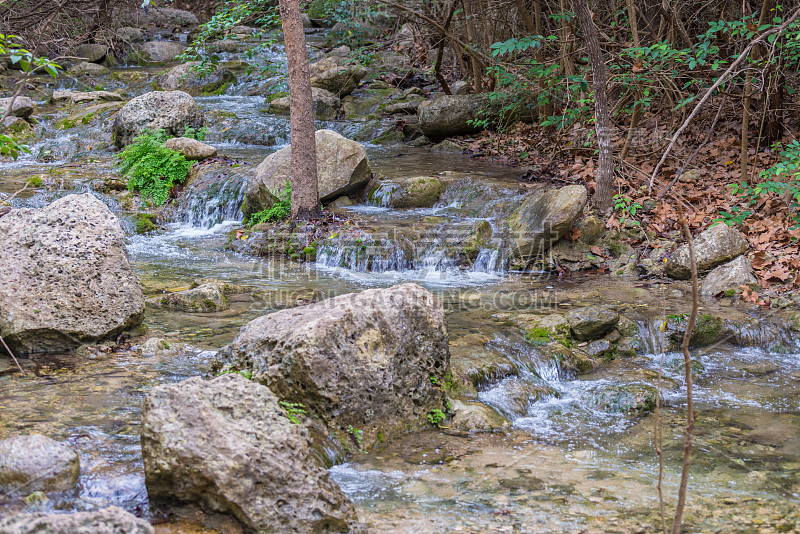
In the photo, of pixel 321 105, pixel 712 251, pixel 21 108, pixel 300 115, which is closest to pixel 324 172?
pixel 300 115

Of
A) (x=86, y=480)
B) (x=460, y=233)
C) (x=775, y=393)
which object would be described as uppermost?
(x=460, y=233)

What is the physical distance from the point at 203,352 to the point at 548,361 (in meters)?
3.22

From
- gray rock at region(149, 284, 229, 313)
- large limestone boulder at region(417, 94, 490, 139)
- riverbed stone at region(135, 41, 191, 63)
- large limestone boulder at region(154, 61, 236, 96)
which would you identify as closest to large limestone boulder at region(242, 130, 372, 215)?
gray rock at region(149, 284, 229, 313)

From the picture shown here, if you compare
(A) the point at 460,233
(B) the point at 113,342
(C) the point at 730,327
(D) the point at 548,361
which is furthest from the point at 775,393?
(B) the point at 113,342

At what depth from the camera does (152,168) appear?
11961 millimetres

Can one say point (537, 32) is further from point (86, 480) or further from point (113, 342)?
point (86, 480)

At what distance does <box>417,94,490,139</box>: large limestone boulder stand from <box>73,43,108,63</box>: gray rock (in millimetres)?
12694

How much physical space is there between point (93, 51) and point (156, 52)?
1998mm

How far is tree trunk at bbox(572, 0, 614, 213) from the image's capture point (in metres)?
8.51

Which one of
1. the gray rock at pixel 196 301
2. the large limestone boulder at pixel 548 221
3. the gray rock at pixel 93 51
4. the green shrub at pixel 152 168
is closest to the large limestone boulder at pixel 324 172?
the green shrub at pixel 152 168

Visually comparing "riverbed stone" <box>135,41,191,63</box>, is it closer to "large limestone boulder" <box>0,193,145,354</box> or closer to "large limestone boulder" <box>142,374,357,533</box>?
"large limestone boulder" <box>0,193,145,354</box>

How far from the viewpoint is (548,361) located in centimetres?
602

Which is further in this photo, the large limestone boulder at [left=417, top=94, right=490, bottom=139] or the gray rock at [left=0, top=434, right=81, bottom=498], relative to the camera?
the large limestone boulder at [left=417, top=94, right=490, bottom=139]

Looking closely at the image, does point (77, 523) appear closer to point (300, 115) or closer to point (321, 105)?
point (300, 115)
